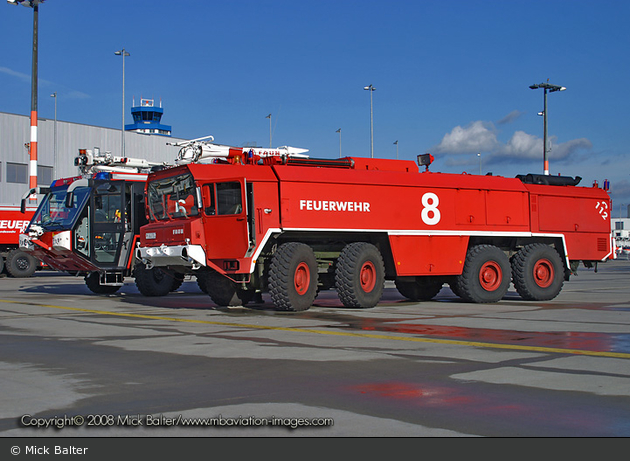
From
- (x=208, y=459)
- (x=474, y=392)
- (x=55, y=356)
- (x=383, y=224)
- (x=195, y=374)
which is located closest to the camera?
(x=208, y=459)

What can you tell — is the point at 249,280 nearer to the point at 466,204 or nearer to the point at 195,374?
the point at 466,204

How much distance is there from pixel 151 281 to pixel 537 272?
10.3 m

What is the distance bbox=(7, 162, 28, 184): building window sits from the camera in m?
58.4

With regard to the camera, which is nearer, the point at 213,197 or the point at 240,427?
the point at 240,427

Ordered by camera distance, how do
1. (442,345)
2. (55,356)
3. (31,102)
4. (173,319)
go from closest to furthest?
1. (55,356)
2. (442,345)
3. (173,319)
4. (31,102)

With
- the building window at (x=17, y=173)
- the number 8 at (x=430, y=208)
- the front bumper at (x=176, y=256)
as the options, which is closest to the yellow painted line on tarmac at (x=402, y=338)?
the front bumper at (x=176, y=256)

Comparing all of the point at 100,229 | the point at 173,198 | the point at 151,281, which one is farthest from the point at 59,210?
the point at 173,198

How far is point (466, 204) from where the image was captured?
17.8 m

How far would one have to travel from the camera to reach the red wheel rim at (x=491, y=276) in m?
17.9

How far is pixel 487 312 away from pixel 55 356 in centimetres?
909

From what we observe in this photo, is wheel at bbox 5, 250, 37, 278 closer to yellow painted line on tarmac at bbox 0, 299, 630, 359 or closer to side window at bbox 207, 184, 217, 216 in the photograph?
yellow painted line on tarmac at bbox 0, 299, 630, 359

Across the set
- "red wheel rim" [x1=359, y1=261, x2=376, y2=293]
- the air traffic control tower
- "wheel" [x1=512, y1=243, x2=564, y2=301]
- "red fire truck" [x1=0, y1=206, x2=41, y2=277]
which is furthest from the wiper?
the air traffic control tower

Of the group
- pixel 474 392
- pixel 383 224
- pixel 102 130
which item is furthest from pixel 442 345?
pixel 102 130

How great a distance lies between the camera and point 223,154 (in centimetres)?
1661
